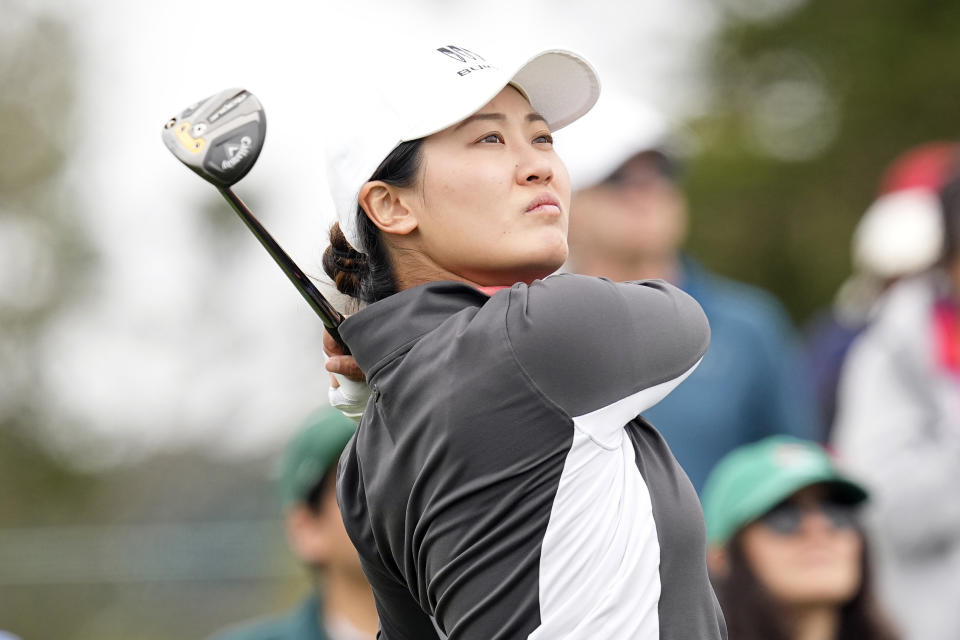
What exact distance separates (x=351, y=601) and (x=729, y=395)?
4.48 feet

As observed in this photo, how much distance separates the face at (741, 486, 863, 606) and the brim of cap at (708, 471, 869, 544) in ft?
0.18

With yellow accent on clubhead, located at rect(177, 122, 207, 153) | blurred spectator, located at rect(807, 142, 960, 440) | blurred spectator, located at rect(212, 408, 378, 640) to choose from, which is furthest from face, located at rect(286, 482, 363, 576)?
blurred spectator, located at rect(807, 142, 960, 440)

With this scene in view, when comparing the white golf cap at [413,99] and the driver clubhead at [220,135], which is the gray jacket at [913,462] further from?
the driver clubhead at [220,135]

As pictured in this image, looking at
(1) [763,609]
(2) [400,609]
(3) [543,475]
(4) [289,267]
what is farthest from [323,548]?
(3) [543,475]

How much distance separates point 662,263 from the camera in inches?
193

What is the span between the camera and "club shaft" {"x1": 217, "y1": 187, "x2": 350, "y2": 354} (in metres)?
2.33

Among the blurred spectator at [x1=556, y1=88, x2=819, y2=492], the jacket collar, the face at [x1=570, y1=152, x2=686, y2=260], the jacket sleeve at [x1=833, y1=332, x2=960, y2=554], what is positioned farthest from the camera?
the face at [x1=570, y1=152, x2=686, y2=260]

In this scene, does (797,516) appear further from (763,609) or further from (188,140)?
(188,140)

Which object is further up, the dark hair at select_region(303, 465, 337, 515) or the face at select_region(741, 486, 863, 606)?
the dark hair at select_region(303, 465, 337, 515)

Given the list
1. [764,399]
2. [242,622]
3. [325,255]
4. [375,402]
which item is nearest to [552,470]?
[375,402]

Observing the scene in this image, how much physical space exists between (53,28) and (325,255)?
16.7 m

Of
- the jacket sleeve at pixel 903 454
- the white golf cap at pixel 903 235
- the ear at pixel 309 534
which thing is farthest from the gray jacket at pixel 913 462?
the ear at pixel 309 534

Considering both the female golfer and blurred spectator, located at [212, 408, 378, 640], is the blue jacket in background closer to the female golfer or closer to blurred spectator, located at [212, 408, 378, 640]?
blurred spectator, located at [212, 408, 378, 640]

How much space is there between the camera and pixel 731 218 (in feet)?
59.8
